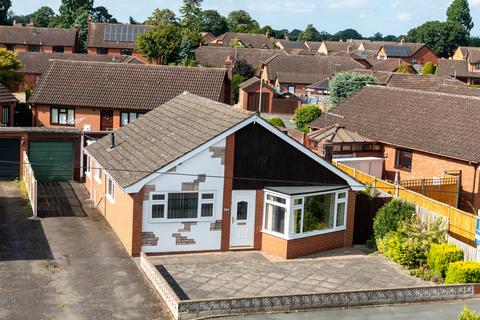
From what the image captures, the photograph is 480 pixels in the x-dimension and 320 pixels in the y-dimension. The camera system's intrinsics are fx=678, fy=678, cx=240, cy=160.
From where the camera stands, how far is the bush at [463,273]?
19422 mm

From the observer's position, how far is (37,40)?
92.8 meters

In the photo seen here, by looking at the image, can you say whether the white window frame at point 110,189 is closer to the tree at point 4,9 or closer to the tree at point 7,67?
the tree at point 7,67

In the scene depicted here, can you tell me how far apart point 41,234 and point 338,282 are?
398 inches

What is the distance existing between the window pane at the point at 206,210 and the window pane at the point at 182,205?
23 centimetres

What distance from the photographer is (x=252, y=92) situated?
213 ft

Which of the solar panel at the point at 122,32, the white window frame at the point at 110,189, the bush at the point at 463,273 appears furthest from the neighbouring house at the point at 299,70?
the bush at the point at 463,273

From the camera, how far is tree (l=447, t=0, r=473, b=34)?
591ft

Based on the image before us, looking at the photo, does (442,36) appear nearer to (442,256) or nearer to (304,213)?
(304,213)

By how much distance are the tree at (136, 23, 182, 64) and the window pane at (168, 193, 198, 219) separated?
5592 cm

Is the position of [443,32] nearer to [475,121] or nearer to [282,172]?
[475,121]

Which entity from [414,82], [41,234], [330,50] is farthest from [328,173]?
[330,50]

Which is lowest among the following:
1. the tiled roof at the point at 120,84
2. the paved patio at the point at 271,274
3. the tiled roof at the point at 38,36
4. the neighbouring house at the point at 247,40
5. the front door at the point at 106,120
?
the paved patio at the point at 271,274

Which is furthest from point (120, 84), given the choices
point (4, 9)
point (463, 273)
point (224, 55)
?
point (4, 9)

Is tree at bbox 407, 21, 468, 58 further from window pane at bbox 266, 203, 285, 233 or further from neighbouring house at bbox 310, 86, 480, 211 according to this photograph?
window pane at bbox 266, 203, 285, 233
